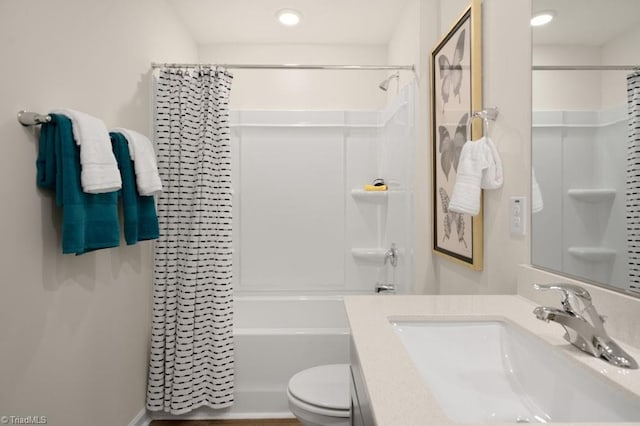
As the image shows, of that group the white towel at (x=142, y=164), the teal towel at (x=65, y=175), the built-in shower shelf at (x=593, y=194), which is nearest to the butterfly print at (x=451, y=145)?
the built-in shower shelf at (x=593, y=194)

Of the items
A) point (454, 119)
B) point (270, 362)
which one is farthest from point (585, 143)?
point (270, 362)

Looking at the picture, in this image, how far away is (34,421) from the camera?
121 cm

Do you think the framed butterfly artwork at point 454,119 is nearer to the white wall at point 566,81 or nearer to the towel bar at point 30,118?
the white wall at point 566,81

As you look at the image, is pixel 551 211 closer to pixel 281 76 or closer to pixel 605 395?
pixel 605 395

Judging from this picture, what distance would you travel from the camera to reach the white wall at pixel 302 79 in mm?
3053

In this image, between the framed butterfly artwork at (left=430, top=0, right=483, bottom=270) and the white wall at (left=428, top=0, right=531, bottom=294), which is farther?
the framed butterfly artwork at (left=430, top=0, right=483, bottom=270)

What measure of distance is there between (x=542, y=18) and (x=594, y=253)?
0.74m

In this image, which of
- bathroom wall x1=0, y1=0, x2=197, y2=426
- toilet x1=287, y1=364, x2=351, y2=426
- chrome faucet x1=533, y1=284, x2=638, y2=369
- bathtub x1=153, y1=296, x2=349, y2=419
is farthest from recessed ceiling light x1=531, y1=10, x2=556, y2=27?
bathtub x1=153, y1=296, x2=349, y2=419

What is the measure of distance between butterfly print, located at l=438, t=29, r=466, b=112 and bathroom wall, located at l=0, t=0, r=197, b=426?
5.41 feet

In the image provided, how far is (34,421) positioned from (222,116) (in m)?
1.59

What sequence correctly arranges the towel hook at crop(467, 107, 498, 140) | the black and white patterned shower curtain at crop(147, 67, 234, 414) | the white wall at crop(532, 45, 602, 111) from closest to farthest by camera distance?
1. the white wall at crop(532, 45, 602, 111)
2. the towel hook at crop(467, 107, 498, 140)
3. the black and white patterned shower curtain at crop(147, 67, 234, 414)

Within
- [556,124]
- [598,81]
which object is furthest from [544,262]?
[598,81]

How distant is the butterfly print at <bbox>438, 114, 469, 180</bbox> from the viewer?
1.56 meters
